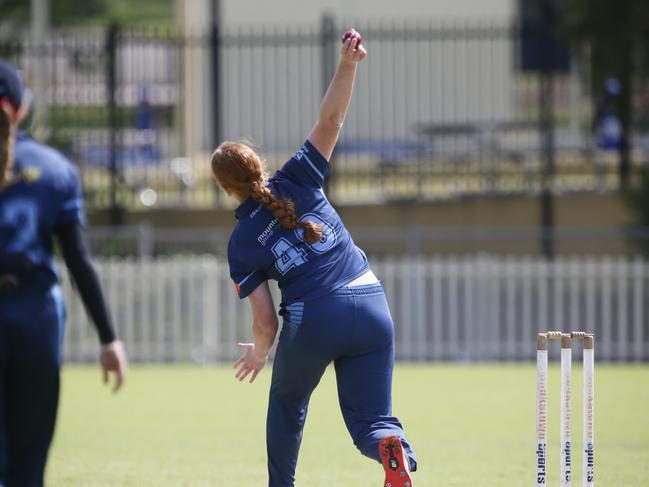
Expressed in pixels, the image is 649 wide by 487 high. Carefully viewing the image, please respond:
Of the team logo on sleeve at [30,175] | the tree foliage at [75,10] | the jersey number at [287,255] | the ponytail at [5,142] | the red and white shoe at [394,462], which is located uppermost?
the tree foliage at [75,10]

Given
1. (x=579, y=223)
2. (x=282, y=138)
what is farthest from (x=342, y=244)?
(x=282, y=138)

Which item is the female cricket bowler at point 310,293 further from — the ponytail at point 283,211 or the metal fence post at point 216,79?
the metal fence post at point 216,79

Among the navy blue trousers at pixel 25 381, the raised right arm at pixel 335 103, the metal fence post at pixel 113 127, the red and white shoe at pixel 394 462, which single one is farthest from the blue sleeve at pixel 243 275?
the metal fence post at pixel 113 127

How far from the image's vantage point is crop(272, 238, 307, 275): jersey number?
5105 millimetres

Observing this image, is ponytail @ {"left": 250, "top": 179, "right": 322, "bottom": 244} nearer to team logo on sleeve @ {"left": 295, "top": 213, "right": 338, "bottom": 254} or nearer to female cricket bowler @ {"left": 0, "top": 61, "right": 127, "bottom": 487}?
team logo on sleeve @ {"left": 295, "top": 213, "right": 338, "bottom": 254}

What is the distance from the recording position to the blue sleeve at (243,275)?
16.8 ft

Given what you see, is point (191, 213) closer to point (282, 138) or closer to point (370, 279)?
point (282, 138)

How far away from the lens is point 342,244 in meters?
5.20

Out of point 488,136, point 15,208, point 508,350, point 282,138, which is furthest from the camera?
point 282,138

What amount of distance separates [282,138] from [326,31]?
9.79m

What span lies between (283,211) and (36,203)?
119 centimetres

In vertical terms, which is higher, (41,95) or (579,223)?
(41,95)

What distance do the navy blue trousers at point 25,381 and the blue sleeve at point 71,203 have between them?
268mm

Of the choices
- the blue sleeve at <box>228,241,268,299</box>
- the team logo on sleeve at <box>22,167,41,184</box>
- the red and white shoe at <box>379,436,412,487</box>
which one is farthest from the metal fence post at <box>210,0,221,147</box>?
the team logo on sleeve at <box>22,167,41,184</box>
